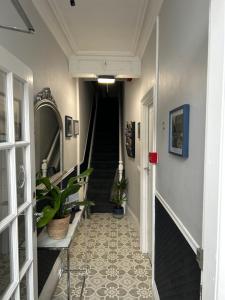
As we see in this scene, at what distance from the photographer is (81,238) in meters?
3.27

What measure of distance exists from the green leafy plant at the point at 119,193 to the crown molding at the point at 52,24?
2386 mm

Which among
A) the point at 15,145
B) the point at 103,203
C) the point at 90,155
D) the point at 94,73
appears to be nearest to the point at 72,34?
the point at 94,73

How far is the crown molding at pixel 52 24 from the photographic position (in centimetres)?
196

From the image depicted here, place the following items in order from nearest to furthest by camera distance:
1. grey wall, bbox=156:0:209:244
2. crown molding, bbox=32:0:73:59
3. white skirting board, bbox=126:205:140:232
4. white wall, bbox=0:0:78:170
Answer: grey wall, bbox=156:0:209:244, white wall, bbox=0:0:78:170, crown molding, bbox=32:0:73:59, white skirting board, bbox=126:205:140:232

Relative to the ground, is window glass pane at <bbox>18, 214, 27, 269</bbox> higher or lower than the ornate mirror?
lower

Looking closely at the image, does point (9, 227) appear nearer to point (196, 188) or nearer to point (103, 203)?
point (196, 188)

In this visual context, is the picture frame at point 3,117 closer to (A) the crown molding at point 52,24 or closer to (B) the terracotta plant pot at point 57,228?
(B) the terracotta plant pot at point 57,228

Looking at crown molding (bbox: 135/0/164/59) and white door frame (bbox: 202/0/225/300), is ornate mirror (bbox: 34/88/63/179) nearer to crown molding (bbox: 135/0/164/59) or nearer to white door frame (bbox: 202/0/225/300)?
crown molding (bbox: 135/0/164/59)

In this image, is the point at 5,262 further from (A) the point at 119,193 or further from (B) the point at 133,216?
(A) the point at 119,193

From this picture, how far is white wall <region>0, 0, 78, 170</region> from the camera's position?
1.43m

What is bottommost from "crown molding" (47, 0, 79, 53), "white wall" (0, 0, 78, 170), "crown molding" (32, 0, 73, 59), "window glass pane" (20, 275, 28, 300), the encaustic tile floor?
the encaustic tile floor

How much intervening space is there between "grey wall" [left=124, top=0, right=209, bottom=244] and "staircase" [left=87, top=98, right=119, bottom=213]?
2950mm

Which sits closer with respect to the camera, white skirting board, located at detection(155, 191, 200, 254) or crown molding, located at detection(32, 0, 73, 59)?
white skirting board, located at detection(155, 191, 200, 254)

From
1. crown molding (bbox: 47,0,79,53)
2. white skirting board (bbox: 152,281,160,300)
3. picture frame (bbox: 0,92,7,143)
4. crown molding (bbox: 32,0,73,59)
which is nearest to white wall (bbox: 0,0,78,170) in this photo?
crown molding (bbox: 32,0,73,59)
